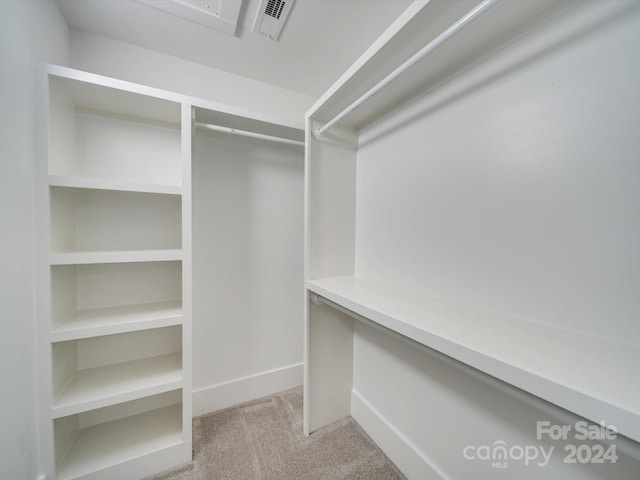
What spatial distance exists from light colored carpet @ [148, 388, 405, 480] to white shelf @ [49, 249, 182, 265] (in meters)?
1.13

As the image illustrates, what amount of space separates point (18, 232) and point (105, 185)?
348mm

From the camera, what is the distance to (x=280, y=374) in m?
1.88

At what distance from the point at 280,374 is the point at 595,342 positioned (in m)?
1.83

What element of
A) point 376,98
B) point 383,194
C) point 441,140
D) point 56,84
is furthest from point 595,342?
point 56,84

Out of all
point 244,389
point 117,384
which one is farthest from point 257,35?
point 244,389

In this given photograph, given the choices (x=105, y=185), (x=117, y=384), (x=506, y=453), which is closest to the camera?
(x=506, y=453)

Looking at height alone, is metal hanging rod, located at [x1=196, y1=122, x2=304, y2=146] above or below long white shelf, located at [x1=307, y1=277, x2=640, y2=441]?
above

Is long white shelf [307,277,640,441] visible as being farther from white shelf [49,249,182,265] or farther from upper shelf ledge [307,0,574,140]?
white shelf [49,249,182,265]

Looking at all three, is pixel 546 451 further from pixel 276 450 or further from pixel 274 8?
pixel 274 8

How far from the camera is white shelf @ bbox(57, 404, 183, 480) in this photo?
3.75 feet

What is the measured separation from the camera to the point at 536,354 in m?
0.56

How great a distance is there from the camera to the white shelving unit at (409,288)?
49 centimetres

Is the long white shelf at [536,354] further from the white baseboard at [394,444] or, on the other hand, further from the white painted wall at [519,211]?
the white baseboard at [394,444]

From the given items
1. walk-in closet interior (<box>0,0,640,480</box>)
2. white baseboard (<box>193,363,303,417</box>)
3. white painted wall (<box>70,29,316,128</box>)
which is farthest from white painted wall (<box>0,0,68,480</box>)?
white baseboard (<box>193,363,303,417</box>)
